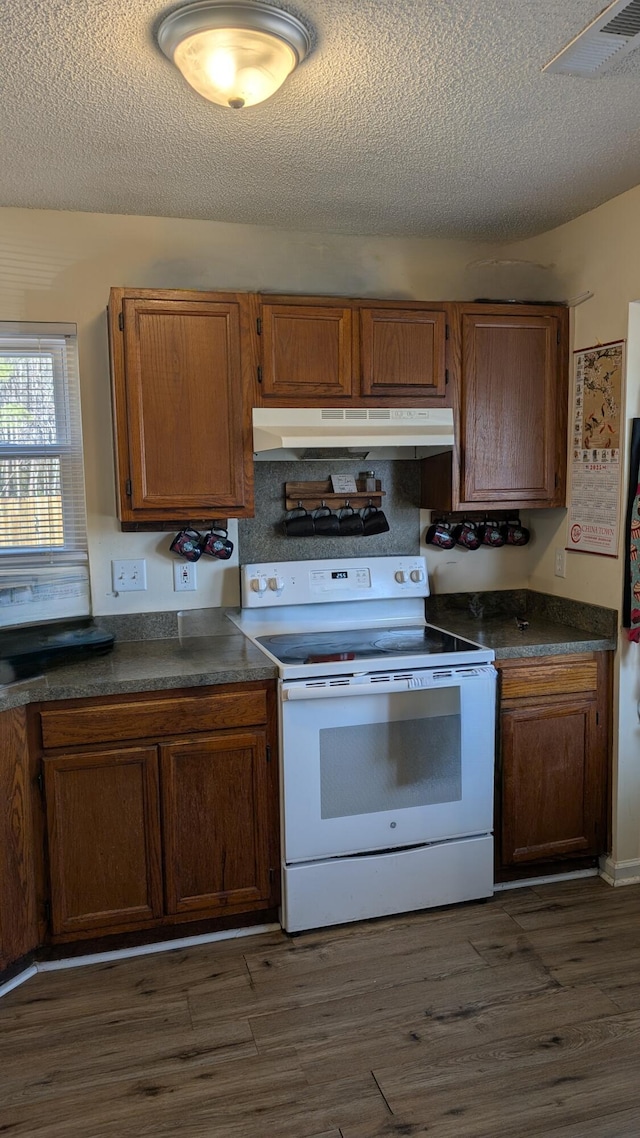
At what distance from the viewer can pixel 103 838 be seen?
8.10 ft

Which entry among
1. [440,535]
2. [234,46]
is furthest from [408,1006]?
[234,46]

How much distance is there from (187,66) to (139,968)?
2445 millimetres

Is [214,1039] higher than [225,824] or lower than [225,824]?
lower

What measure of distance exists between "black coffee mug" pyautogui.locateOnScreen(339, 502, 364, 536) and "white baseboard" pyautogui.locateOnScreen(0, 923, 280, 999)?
1.44 metres

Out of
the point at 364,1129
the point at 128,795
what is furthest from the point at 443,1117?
the point at 128,795

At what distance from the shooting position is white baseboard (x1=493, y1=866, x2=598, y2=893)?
9.53 feet

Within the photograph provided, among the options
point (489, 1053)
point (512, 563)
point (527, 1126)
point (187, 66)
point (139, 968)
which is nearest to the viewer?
point (187, 66)

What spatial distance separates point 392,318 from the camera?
2877 millimetres

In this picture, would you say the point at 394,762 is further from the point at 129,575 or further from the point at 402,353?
the point at 402,353

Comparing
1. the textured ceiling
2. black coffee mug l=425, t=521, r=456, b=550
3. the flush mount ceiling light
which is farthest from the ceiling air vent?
black coffee mug l=425, t=521, r=456, b=550

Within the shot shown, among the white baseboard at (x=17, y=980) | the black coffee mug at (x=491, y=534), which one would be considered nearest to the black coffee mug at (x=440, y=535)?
the black coffee mug at (x=491, y=534)

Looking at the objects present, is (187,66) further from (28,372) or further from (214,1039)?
(214,1039)

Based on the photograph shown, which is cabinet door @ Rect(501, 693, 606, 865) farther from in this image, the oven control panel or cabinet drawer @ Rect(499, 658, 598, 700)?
the oven control panel

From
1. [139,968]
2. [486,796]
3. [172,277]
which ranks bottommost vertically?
[139,968]
